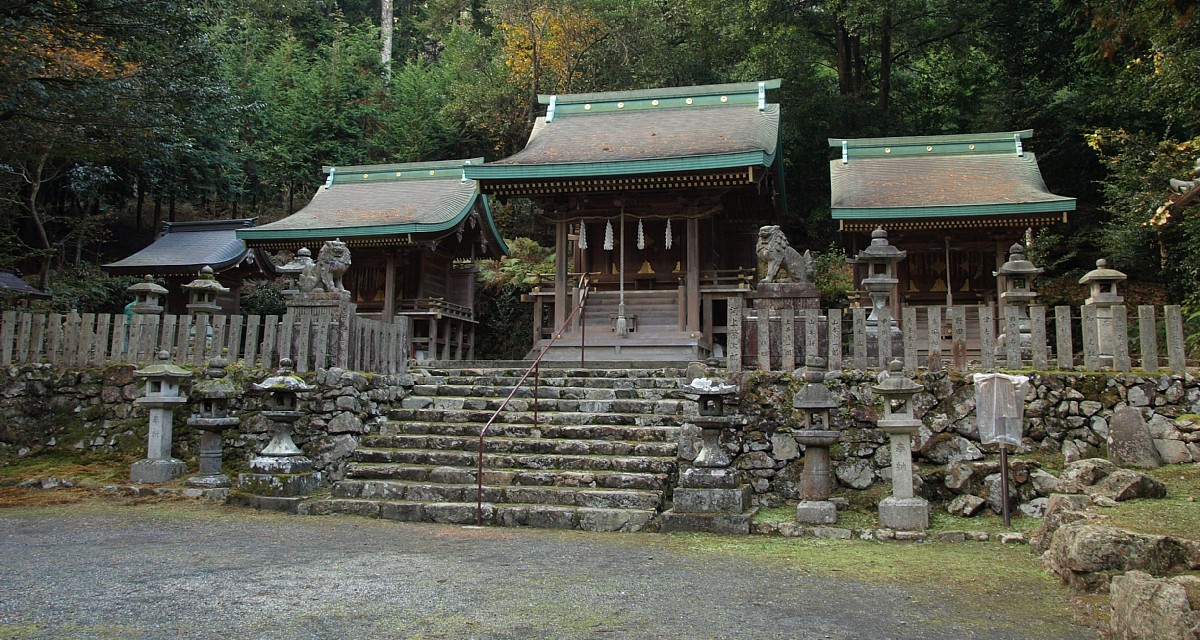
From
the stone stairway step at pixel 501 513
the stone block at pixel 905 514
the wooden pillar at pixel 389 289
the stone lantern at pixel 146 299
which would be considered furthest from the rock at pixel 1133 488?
the wooden pillar at pixel 389 289

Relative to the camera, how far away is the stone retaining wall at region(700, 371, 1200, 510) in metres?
7.52

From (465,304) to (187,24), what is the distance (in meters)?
8.79

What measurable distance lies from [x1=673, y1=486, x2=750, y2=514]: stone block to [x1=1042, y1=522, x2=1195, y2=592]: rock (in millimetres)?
2655

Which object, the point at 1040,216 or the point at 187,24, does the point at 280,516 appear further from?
the point at 1040,216

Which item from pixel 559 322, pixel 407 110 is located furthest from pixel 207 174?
pixel 559 322

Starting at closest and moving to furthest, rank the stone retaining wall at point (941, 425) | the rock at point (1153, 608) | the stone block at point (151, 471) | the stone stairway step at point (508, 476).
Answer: the rock at point (1153, 608)
the stone retaining wall at point (941, 425)
the stone stairway step at point (508, 476)
the stone block at point (151, 471)

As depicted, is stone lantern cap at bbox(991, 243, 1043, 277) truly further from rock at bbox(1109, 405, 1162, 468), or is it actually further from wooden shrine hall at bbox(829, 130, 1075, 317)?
wooden shrine hall at bbox(829, 130, 1075, 317)

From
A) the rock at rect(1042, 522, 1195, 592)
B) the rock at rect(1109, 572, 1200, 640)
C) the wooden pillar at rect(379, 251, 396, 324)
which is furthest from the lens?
the wooden pillar at rect(379, 251, 396, 324)

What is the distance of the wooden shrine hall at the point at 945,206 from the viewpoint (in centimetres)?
1427

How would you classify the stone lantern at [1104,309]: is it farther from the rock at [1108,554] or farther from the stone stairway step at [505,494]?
the stone stairway step at [505,494]

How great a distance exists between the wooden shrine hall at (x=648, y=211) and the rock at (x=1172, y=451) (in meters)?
6.99

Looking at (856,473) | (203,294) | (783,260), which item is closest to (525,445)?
(856,473)

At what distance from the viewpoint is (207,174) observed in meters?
24.5

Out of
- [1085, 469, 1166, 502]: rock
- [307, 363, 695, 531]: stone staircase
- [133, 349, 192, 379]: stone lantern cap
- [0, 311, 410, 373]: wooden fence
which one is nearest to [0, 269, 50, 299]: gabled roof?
[0, 311, 410, 373]: wooden fence
